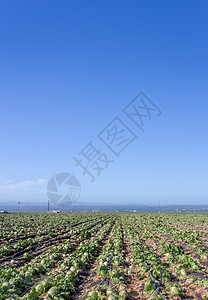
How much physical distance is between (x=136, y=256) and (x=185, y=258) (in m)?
2.12

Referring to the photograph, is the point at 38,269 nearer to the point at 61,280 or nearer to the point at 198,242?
the point at 61,280

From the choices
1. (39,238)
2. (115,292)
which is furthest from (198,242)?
(39,238)

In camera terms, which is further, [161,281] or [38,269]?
[38,269]

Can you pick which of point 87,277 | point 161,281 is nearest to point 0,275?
point 87,277

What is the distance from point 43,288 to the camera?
6664mm

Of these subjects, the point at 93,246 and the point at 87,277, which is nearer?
the point at 87,277

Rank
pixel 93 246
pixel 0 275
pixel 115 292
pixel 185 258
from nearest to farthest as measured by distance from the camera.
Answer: pixel 115 292 < pixel 0 275 < pixel 185 258 < pixel 93 246

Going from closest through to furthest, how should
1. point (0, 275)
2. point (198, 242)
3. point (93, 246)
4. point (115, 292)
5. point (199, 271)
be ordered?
point (115, 292) < point (0, 275) < point (199, 271) < point (93, 246) < point (198, 242)

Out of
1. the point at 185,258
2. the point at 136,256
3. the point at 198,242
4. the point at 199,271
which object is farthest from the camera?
the point at 198,242

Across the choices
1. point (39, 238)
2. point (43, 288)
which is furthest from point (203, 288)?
point (39, 238)

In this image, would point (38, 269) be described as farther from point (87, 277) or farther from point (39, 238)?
point (39, 238)

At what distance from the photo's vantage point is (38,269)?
8.54 meters

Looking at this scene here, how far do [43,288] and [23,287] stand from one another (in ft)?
3.48

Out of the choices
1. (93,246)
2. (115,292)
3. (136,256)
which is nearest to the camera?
(115,292)
